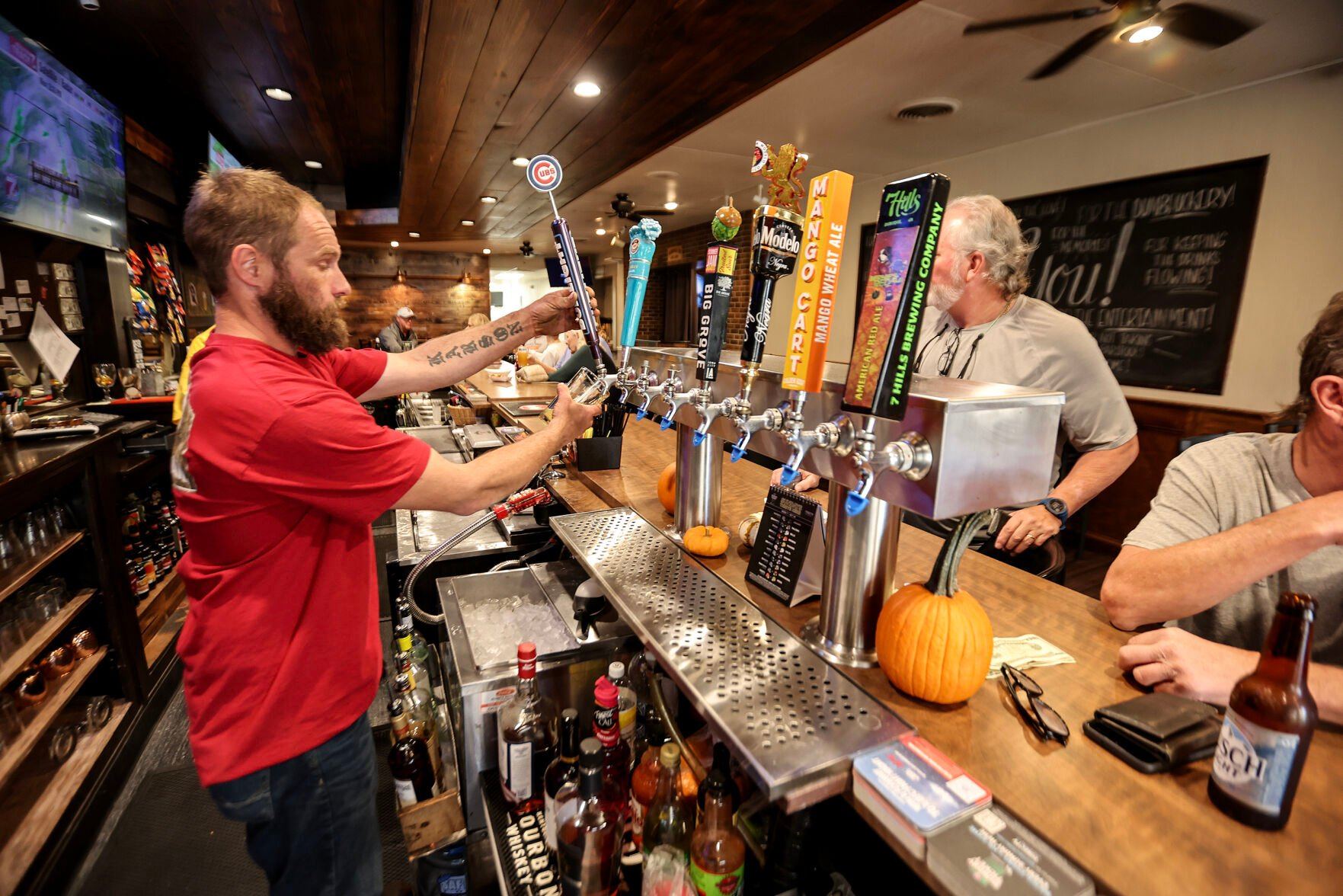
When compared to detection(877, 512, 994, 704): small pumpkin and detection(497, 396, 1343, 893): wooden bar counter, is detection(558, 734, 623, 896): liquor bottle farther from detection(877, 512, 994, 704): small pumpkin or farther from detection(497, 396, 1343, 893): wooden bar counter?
detection(877, 512, 994, 704): small pumpkin

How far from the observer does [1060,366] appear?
1922mm

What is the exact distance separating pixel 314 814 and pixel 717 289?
140 cm

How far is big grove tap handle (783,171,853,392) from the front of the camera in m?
0.79

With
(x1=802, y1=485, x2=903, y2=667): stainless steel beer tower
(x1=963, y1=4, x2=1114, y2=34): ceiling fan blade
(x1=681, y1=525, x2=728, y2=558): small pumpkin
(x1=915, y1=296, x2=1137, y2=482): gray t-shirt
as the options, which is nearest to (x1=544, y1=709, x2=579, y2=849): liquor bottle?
(x1=681, y1=525, x2=728, y2=558): small pumpkin

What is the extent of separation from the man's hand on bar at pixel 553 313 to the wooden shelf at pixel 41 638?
186cm

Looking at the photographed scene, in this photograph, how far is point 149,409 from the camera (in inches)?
134

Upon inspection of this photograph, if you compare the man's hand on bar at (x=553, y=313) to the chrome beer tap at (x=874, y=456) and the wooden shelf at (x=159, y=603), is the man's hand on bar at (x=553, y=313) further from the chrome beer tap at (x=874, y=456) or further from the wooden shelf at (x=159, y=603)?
the wooden shelf at (x=159, y=603)

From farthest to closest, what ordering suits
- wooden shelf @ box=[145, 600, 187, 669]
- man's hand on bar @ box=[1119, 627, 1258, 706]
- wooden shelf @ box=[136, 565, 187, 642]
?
wooden shelf @ box=[136, 565, 187, 642], wooden shelf @ box=[145, 600, 187, 669], man's hand on bar @ box=[1119, 627, 1258, 706]

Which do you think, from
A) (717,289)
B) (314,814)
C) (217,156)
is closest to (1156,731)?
(717,289)

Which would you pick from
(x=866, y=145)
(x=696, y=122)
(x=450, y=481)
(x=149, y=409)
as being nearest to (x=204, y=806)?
(x=450, y=481)

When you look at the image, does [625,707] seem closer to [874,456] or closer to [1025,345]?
[874,456]

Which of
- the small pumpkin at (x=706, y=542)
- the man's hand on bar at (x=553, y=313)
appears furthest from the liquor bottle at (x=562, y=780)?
the man's hand on bar at (x=553, y=313)

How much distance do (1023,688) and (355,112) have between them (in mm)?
5308

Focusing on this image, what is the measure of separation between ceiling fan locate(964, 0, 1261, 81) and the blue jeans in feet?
11.0
